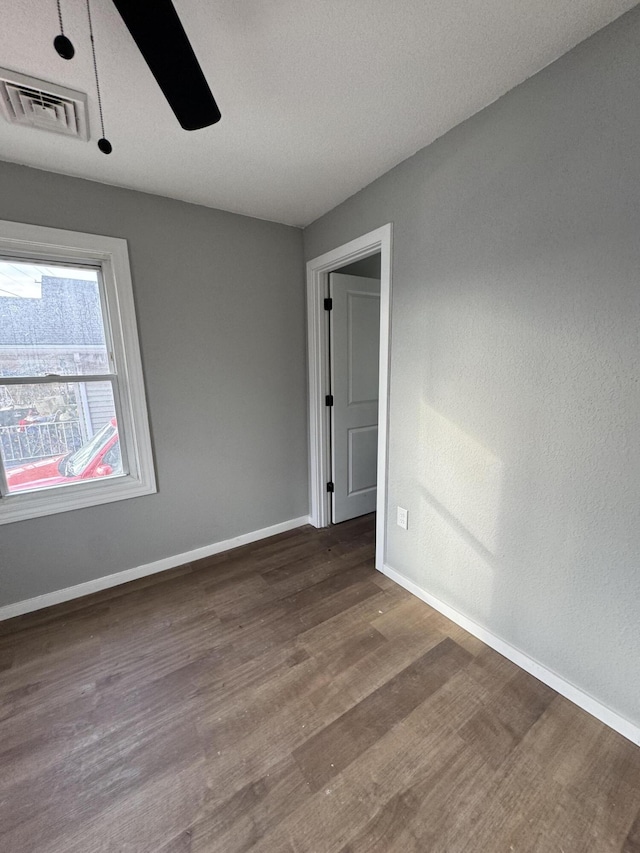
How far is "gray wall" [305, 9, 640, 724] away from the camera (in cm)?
113

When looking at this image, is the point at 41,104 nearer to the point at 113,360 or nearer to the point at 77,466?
the point at 113,360

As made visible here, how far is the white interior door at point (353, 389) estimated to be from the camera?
2592 mm

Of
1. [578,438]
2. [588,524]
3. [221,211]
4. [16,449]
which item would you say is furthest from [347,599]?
[221,211]

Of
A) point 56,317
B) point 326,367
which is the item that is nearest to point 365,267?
point 326,367

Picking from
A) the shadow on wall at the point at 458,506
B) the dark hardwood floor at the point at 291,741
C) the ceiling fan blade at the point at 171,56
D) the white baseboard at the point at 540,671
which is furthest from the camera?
the shadow on wall at the point at 458,506

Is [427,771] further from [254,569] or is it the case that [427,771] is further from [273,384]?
[273,384]

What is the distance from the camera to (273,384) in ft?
8.45

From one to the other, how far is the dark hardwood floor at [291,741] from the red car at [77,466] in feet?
2.47

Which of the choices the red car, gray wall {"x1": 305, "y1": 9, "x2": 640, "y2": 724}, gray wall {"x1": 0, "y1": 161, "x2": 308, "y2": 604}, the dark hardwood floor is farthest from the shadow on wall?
the red car

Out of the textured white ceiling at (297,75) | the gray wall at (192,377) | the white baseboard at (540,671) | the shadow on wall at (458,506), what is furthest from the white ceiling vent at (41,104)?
the white baseboard at (540,671)

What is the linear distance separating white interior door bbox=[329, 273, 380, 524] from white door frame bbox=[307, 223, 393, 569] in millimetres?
71

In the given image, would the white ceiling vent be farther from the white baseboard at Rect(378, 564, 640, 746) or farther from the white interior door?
the white baseboard at Rect(378, 564, 640, 746)

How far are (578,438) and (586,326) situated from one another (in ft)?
1.33

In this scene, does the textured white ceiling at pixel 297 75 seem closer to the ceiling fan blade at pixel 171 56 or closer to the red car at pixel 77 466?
the ceiling fan blade at pixel 171 56
